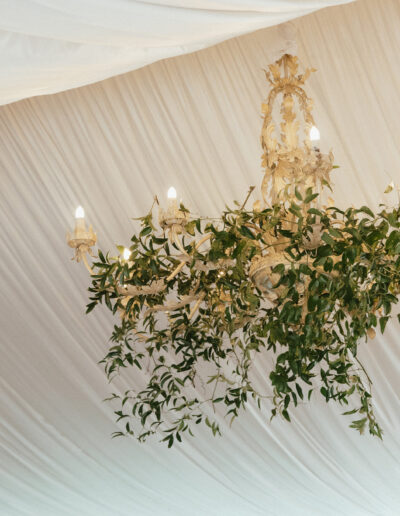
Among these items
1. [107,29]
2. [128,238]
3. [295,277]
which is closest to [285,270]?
[295,277]

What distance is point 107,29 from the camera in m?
1.85

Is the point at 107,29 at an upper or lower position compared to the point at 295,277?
upper

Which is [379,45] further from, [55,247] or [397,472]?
[397,472]

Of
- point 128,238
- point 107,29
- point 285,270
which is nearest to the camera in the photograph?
point 107,29

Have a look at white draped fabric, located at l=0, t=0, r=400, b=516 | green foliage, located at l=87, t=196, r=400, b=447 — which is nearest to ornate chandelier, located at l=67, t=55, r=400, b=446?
green foliage, located at l=87, t=196, r=400, b=447

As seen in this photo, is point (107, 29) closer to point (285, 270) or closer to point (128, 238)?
point (285, 270)

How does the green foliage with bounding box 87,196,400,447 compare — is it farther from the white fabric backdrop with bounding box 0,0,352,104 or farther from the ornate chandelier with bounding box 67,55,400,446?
the white fabric backdrop with bounding box 0,0,352,104

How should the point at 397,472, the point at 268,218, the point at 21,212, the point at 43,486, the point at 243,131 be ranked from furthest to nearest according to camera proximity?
the point at 43,486 < the point at 397,472 < the point at 21,212 < the point at 243,131 < the point at 268,218

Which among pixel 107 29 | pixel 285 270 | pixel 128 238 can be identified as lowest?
pixel 285 270

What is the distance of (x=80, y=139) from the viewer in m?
3.13

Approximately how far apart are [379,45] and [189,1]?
1320 millimetres

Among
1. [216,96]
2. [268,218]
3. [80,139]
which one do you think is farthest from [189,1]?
[80,139]

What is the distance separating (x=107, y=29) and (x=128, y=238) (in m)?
1.56

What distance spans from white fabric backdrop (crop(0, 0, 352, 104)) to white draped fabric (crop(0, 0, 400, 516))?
72cm
